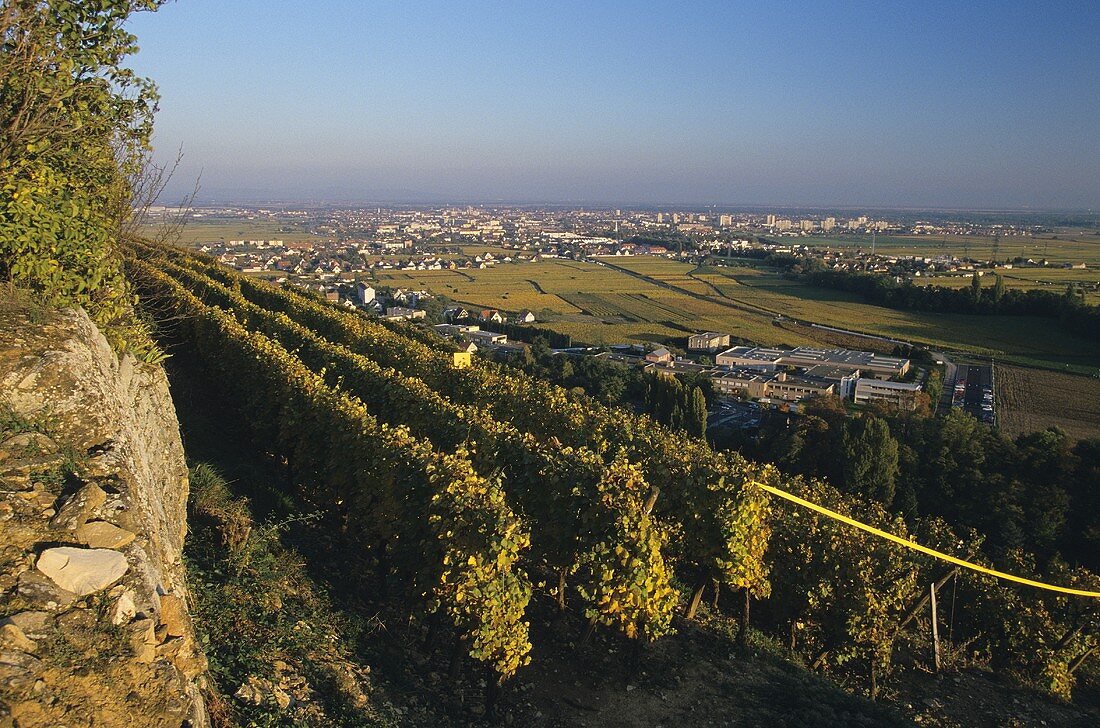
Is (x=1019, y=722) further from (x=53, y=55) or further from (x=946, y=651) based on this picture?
(x=53, y=55)

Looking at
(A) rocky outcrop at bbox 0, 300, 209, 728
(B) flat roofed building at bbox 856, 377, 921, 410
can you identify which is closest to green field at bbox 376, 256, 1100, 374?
(B) flat roofed building at bbox 856, 377, 921, 410

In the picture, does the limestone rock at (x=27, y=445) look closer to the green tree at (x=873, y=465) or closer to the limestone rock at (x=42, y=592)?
the limestone rock at (x=42, y=592)

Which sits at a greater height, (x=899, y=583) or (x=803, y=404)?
(x=899, y=583)

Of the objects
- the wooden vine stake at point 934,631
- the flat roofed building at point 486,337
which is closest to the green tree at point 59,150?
the wooden vine stake at point 934,631

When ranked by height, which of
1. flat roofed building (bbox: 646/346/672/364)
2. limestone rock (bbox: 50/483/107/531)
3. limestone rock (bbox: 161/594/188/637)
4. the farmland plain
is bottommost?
the farmland plain

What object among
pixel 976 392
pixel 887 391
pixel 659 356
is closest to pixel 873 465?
pixel 887 391

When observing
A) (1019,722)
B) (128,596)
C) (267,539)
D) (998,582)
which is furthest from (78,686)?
(998,582)

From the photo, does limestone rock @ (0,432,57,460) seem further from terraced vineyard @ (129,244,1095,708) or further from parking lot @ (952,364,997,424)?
parking lot @ (952,364,997,424)
